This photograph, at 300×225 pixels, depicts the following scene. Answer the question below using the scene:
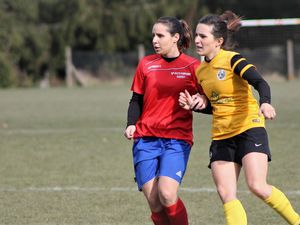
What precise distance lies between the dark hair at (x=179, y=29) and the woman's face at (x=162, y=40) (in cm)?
4

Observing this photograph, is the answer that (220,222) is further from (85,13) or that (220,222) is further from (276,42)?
(85,13)

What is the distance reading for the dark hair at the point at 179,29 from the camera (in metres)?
6.09

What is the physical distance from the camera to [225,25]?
595 centimetres

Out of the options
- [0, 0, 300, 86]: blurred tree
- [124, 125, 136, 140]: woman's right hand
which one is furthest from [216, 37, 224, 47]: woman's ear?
[0, 0, 300, 86]: blurred tree

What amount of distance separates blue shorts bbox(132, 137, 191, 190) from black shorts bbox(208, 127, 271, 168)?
277 mm

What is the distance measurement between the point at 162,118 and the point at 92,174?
3.74 metres

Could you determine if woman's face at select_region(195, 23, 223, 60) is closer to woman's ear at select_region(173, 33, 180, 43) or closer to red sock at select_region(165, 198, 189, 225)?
woman's ear at select_region(173, 33, 180, 43)

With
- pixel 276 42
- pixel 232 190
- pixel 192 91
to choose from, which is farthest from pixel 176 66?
pixel 276 42

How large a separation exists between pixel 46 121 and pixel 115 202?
29.4 ft

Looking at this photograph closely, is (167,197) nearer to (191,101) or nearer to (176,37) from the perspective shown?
(191,101)

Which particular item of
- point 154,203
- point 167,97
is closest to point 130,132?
point 167,97

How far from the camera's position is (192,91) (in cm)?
611

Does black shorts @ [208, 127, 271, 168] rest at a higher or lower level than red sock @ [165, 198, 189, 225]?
higher

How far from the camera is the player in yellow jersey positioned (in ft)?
18.7
